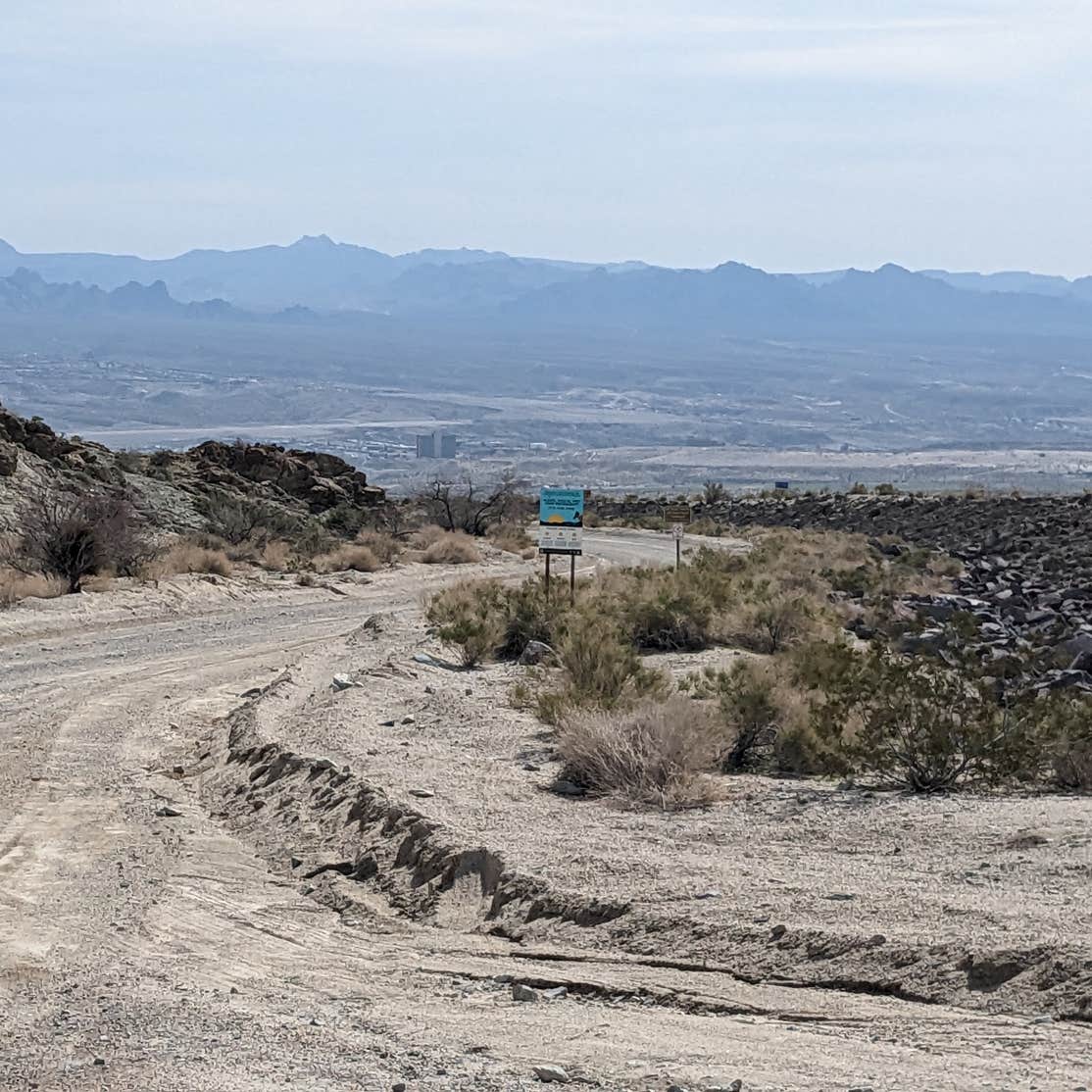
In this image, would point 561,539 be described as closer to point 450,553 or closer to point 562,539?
point 562,539

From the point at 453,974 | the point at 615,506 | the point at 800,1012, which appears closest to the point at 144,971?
the point at 453,974

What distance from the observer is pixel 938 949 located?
8164 millimetres

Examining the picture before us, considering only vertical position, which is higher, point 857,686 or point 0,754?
point 857,686

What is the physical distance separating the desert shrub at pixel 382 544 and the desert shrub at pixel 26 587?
1348 centimetres

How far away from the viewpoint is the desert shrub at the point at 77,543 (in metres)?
30.3

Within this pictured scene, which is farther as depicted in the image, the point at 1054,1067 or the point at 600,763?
the point at 600,763

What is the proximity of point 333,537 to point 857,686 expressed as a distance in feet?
106

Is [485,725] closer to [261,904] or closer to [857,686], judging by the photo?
[857,686]

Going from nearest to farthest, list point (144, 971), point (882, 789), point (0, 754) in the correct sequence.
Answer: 1. point (144, 971)
2. point (882, 789)
3. point (0, 754)

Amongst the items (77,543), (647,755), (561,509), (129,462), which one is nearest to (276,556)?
(77,543)

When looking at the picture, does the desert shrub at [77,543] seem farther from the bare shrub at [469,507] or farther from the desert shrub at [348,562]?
the bare shrub at [469,507]

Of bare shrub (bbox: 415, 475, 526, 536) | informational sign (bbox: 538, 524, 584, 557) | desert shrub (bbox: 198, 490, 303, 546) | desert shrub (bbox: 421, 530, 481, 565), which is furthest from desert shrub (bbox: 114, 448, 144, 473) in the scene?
informational sign (bbox: 538, 524, 584, 557)

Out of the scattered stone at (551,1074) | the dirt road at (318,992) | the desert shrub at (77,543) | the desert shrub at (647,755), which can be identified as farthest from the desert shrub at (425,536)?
the scattered stone at (551,1074)

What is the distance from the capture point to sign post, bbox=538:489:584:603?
2547cm
